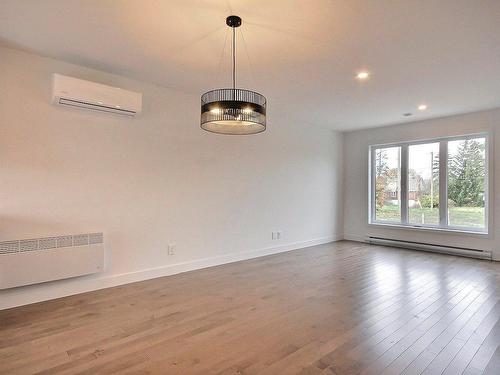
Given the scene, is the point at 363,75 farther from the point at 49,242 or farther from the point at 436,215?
the point at 49,242

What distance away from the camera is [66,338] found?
237 centimetres

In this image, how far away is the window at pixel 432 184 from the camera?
536 centimetres

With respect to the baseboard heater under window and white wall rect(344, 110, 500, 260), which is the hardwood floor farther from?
white wall rect(344, 110, 500, 260)

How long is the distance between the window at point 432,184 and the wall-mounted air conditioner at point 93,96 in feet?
17.5

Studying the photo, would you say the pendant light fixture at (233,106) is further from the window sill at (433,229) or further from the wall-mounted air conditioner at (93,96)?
the window sill at (433,229)

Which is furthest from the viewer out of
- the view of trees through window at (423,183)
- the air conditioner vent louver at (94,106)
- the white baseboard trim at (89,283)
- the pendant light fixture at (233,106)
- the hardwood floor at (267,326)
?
the view of trees through window at (423,183)

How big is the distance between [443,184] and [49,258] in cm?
645

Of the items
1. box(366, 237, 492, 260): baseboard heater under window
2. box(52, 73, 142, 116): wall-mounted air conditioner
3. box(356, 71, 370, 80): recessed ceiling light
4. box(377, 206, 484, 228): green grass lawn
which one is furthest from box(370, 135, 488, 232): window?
box(52, 73, 142, 116): wall-mounted air conditioner

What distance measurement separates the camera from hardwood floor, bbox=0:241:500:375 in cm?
203

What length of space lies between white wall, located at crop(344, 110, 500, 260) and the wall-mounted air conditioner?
16.7ft

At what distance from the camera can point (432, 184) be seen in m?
5.87

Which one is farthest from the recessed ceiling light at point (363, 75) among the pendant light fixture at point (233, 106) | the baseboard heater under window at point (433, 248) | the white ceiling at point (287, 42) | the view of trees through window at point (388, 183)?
the baseboard heater under window at point (433, 248)

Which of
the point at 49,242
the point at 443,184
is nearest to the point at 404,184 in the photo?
the point at 443,184

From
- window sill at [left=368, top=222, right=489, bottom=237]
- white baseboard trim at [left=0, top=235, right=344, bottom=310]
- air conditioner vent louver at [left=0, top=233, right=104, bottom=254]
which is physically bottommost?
white baseboard trim at [left=0, top=235, right=344, bottom=310]
